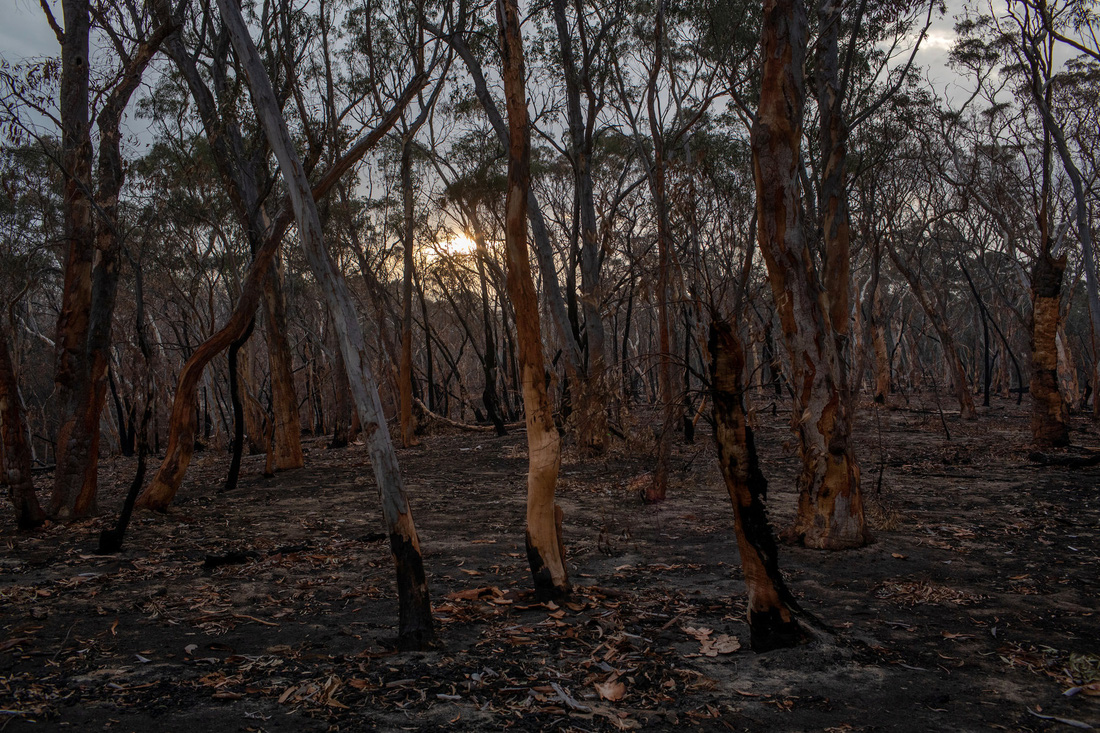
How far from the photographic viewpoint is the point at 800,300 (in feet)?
19.3

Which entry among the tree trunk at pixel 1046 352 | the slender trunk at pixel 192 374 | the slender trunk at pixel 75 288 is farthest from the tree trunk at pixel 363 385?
the tree trunk at pixel 1046 352

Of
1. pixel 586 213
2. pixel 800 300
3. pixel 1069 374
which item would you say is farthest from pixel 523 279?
pixel 1069 374

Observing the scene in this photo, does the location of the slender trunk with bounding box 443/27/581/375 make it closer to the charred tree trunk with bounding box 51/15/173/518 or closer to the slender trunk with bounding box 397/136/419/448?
the slender trunk with bounding box 397/136/419/448

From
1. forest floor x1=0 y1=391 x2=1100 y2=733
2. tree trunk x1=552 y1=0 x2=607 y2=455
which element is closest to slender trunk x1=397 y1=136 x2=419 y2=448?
tree trunk x1=552 y1=0 x2=607 y2=455

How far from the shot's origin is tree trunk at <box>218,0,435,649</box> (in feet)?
13.8

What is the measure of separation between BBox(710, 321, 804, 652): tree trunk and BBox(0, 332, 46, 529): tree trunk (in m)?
7.02

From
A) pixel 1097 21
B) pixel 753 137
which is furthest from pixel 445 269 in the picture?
pixel 753 137

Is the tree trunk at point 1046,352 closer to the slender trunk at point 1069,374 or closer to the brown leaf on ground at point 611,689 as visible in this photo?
the brown leaf on ground at point 611,689

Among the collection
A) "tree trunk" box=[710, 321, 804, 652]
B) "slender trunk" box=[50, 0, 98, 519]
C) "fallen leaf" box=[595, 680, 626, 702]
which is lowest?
"fallen leaf" box=[595, 680, 626, 702]

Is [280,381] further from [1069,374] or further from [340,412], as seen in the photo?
[1069,374]

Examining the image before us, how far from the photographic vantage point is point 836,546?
20.6 feet

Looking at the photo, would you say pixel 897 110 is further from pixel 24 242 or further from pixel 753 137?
pixel 24 242

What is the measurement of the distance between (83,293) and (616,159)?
1683 centimetres

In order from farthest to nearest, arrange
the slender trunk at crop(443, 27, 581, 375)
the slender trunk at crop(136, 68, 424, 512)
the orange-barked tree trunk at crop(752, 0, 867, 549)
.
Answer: the slender trunk at crop(443, 27, 581, 375) → the slender trunk at crop(136, 68, 424, 512) → the orange-barked tree trunk at crop(752, 0, 867, 549)
